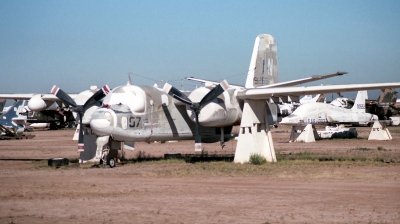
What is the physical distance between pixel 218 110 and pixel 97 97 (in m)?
5.79

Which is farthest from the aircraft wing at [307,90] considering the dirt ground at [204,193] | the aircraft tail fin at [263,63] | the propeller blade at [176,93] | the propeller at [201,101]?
the aircraft tail fin at [263,63]

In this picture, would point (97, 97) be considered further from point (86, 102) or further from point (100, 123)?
point (100, 123)

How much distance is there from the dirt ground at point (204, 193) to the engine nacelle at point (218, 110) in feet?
6.35

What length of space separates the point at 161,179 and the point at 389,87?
10157mm

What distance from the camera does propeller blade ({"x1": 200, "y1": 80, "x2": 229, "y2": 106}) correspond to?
81.8 feet

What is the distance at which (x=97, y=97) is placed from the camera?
27359 mm

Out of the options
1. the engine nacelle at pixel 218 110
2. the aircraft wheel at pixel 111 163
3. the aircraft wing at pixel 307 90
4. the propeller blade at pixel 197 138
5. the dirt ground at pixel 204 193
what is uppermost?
the aircraft wing at pixel 307 90

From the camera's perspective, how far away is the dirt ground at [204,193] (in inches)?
492

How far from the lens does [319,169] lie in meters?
22.7

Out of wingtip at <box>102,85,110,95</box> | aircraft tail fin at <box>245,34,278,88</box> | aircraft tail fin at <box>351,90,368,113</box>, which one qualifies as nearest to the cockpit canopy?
wingtip at <box>102,85,110,95</box>

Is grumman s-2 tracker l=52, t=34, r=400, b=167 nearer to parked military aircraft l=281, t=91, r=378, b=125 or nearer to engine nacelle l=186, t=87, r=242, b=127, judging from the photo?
engine nacelle l=186, t=87, r=242, b=127

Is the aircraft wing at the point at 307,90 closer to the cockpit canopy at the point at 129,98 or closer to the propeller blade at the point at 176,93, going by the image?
the propeller blade at the point at 176,93

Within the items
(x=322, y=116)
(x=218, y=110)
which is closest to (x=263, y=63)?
(x=218, y=110)

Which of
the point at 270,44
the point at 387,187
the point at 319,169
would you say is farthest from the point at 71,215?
the point at 270,44
